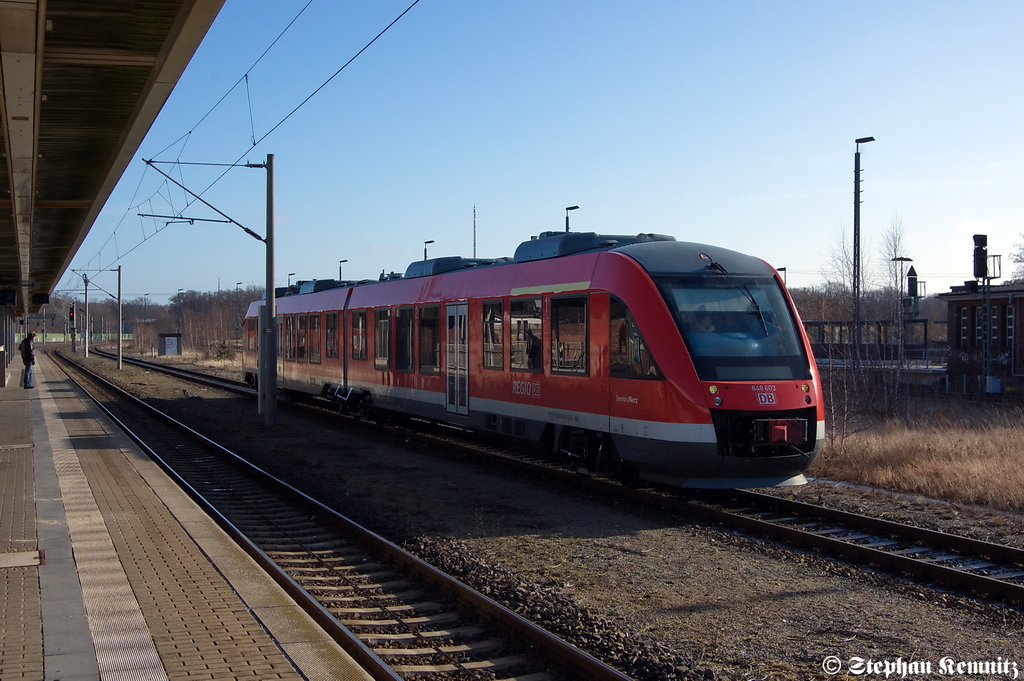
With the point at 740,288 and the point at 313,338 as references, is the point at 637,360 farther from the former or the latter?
the point at 313,338

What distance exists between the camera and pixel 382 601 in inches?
291

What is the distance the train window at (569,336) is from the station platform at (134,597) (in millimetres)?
5118

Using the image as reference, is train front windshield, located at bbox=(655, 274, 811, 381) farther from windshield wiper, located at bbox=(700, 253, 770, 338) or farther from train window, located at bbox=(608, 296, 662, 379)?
train window, located at bbox=(608, 296, 662, 379)

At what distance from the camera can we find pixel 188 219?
22891mm

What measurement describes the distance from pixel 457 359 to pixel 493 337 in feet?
4.87

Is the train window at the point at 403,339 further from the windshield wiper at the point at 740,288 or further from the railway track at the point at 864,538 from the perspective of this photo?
the windshield wiper at the point at 740,288

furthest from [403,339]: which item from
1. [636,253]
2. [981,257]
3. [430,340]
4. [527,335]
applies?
[981,257]

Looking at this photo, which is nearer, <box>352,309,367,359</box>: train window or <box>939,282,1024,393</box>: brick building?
<box>352,309,367,359</box>: train window

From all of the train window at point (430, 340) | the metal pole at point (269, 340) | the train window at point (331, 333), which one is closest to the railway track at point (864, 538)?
the train window at point (430, 340)

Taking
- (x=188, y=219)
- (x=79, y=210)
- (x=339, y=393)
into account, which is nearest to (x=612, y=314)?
(x=339, y=393)

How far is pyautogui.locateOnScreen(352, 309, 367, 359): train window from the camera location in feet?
67.4

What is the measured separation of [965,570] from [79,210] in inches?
731

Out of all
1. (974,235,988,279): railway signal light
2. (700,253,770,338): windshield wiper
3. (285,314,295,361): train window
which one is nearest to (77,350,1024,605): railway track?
(700,253,770,338): windshield wiper

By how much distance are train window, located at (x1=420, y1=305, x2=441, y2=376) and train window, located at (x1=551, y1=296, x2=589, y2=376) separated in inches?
174
